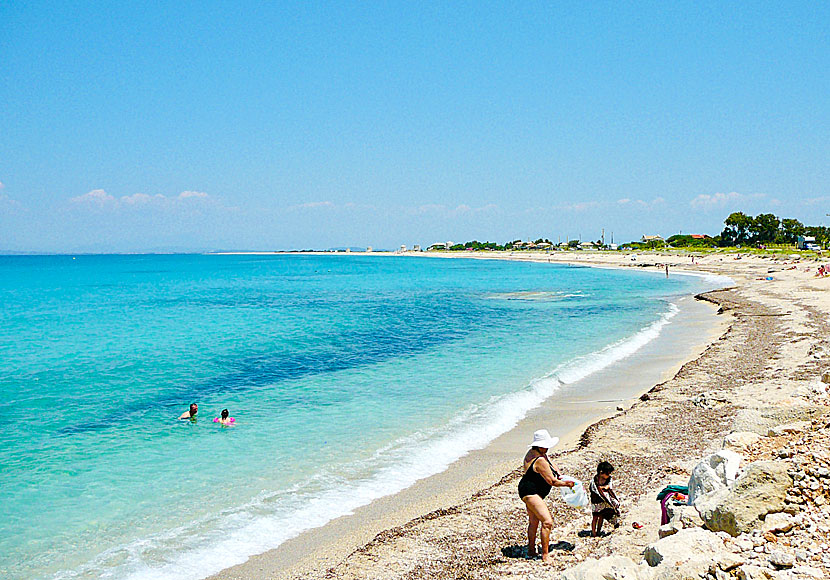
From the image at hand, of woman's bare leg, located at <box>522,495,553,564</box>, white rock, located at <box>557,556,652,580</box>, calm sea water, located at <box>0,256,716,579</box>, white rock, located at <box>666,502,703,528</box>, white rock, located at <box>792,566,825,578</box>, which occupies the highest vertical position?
white rock, located at <box>792,566,825,578</box>

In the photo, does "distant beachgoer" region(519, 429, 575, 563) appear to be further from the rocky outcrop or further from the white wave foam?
the white wave foam

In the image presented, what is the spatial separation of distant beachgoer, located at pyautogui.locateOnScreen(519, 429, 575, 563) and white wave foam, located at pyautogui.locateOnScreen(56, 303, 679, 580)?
401cm

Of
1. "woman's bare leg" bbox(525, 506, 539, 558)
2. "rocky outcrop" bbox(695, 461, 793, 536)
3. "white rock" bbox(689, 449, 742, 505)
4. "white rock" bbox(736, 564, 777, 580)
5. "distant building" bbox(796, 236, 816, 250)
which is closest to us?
"white rock" bbox(736, 564, 777, 580)

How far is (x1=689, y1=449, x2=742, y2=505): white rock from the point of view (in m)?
7.56

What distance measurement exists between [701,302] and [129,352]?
39.1m

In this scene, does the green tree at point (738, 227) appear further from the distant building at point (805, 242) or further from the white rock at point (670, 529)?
the white rock at point (670, 529)

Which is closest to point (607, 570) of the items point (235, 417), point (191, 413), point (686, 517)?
point (686, 517)

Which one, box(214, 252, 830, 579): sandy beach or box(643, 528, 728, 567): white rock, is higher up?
box(643, 528, 728, 567): white rock

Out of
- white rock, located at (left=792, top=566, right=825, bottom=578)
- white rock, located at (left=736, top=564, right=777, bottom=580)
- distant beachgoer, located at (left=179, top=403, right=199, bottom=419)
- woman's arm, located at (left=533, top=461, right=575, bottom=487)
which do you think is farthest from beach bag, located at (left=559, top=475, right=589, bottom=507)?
distant beachgoer, located at (left=179, top=403, right=199, bottom=419)

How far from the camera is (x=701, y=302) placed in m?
45.2

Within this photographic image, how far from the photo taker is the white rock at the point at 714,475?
7559 millimetres

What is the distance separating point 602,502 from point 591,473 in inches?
117

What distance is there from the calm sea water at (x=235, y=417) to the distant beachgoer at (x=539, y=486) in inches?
162

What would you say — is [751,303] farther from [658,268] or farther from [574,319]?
[658,268]
